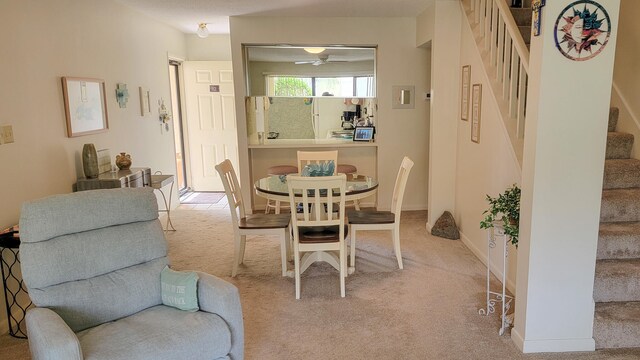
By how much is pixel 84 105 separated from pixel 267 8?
2.11 metres

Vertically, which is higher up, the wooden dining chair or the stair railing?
the stair railing

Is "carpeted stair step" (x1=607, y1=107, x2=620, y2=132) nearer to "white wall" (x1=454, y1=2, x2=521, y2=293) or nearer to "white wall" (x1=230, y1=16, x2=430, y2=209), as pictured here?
"white wall" (x1=454, y1=2, x2=521, y2=293)

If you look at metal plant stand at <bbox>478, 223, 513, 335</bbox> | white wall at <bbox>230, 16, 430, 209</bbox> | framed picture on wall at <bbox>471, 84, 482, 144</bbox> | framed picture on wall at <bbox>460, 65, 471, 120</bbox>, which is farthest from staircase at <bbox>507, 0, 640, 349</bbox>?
white wall at <bbox>230, 16, 430, 209</bbox>

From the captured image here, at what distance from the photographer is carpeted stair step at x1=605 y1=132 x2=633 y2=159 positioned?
3314 mm

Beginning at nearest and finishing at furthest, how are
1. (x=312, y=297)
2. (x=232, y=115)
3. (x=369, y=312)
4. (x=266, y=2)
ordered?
(x=369, y=312) < (x=312, y=297) < (x=266, y=2) < (x=232, y=115)

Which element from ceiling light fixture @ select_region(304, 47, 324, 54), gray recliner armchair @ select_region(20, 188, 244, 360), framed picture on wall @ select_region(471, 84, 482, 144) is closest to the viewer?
gray recliner armchair @ select_region(20, 188, 244, 360)

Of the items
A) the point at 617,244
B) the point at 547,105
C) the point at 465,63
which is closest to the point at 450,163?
the point at 465,63

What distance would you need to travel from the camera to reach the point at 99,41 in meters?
4.06

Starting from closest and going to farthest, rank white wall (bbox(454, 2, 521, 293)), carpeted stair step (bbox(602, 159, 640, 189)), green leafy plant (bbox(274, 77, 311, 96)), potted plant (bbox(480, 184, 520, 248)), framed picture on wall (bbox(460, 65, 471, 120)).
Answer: potted plant (bbox(480, 184, 520, 248)) < carpeted stair step (bbox(602, 159, 640, 189)) < white wall (bbox(454, 2, 521, 293)) < framed picture on wall (bbox(460, 65, 471, 120)) < green leafy plant (bbox(274, 77, 311, 96))

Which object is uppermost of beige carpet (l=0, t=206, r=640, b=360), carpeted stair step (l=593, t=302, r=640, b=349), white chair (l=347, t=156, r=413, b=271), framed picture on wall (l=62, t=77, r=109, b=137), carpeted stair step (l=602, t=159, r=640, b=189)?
framed picture on wall (l=62, t=77, r=109, b=137)

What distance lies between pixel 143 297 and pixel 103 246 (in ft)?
1.05

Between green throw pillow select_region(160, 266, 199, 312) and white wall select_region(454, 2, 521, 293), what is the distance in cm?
227

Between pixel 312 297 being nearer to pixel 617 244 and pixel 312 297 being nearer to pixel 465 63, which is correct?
pixel 617 244

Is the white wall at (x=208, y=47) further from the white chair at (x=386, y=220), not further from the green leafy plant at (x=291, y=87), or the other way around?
the white chair at (x=386, y=220)
